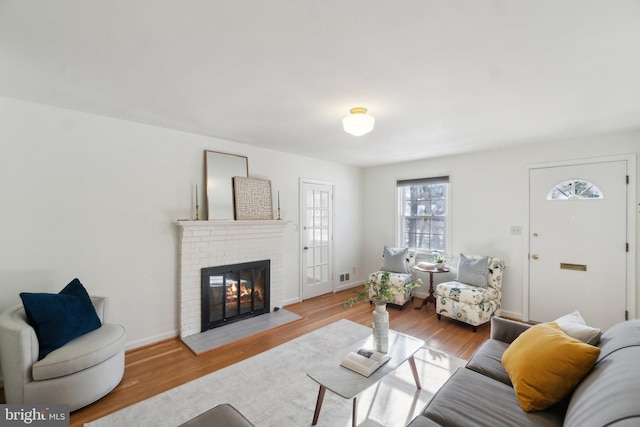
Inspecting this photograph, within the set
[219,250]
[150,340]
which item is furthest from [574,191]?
[150,340]

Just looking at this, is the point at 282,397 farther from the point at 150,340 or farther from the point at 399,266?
the point at 399,266

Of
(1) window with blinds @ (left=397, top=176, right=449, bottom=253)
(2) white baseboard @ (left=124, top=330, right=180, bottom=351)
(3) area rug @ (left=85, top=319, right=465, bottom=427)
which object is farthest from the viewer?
(1) window with blinds @ (left=397, top=176, right=449, bottom=253)

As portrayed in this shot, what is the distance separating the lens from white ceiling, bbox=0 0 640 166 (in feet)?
4.43

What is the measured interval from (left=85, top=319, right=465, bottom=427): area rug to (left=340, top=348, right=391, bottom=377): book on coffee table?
417 millimetres

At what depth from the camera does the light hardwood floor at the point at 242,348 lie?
2242 mm

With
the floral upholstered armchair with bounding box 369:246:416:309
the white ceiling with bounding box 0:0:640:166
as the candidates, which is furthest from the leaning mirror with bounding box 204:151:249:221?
the floral upholstered armchair with bounding box 369:246:416:309

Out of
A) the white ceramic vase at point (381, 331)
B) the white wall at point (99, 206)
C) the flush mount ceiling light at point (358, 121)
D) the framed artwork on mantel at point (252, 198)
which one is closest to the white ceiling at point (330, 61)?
the flush mount ceiling light at point (358, 121)

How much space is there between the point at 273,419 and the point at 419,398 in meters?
1.16

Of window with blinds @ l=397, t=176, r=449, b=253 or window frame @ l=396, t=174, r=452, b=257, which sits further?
window with blinds @ l=397, t=176, r=449, b=253

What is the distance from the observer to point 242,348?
3006mm

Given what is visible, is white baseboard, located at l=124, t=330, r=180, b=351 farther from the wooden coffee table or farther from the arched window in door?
the arched window in door

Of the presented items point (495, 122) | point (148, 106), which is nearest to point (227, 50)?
point (148, 106)

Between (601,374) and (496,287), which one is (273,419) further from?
(496,287)

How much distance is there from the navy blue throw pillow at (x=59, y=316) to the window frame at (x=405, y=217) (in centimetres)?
450
